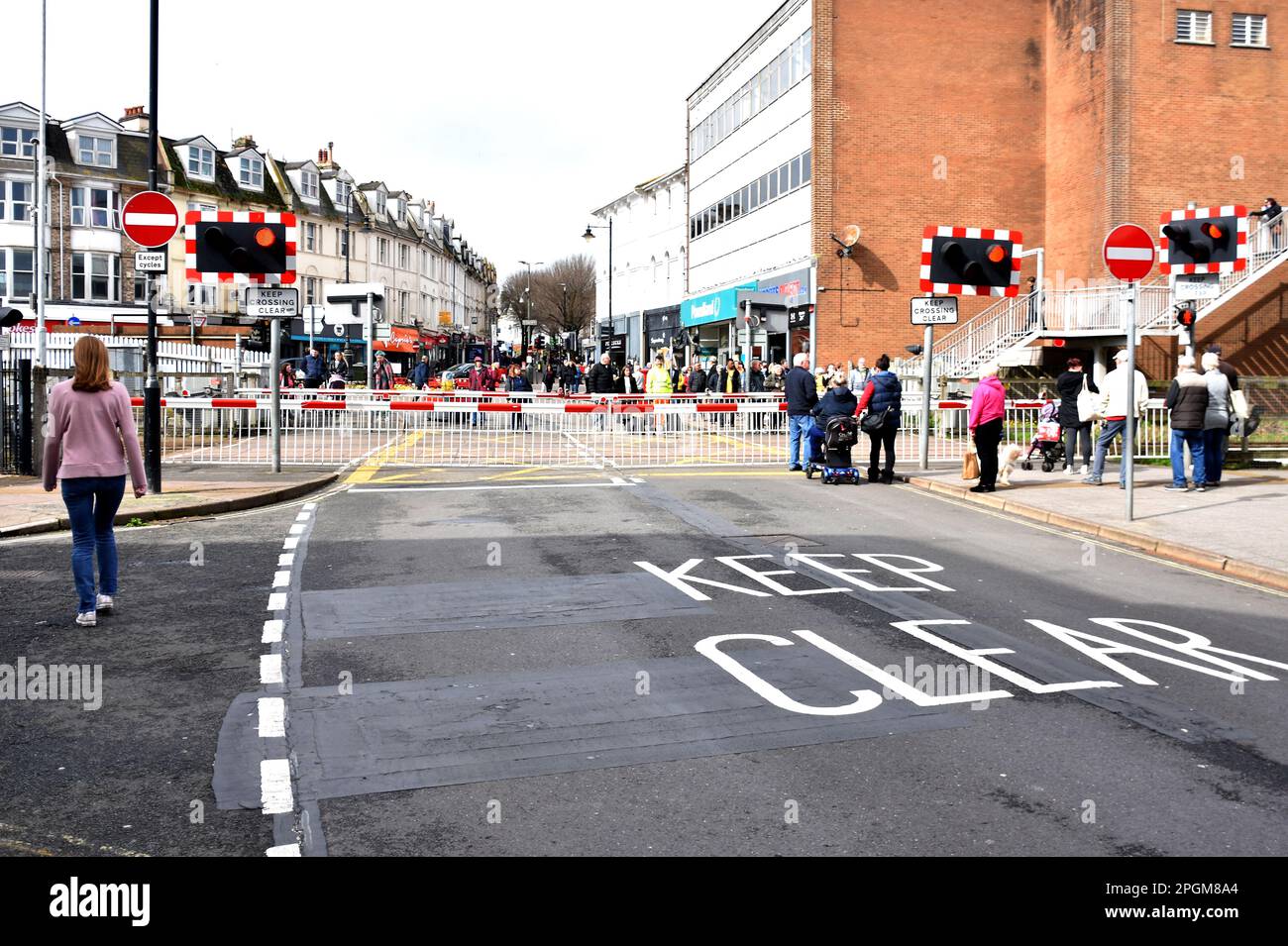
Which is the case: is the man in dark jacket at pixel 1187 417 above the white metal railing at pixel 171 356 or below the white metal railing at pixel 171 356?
below

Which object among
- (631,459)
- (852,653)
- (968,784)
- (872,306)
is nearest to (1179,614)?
(852,653)

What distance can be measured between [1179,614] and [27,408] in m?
14.0

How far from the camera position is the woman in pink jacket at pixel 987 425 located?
16.6 m

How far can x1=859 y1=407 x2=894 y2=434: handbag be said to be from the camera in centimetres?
1833

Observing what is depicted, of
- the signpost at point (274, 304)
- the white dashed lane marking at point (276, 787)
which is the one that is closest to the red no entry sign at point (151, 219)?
the signpost at point (274, 304)

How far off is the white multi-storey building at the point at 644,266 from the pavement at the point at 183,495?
45.2 metres

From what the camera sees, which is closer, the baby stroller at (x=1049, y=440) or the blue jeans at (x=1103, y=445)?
the blue jeans at (x=1103, y=445)

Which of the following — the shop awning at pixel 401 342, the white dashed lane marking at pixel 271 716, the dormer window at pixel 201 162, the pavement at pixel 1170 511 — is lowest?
the white dashed lane marking at pixel 271 716

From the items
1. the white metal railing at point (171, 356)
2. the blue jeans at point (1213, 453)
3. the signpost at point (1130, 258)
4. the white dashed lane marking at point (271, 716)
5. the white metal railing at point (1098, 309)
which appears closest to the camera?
the white dashed lane marking at point (271, 716)

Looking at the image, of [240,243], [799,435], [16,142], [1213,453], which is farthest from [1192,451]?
[16,142]

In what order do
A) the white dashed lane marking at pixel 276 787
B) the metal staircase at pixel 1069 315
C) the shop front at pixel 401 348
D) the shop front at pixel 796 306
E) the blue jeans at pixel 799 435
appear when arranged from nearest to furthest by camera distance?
the white dashed lane marking at pixel 276 787
the blue jeans at pixel 799 435
the metal staircase at pixel 1069 315
the shop front at pixel 796 306
the shop front at pixel 401 348

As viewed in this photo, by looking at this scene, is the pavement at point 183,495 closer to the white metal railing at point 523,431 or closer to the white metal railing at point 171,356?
the white metal railing at point 523,431

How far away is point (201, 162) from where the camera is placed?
6538 cm
